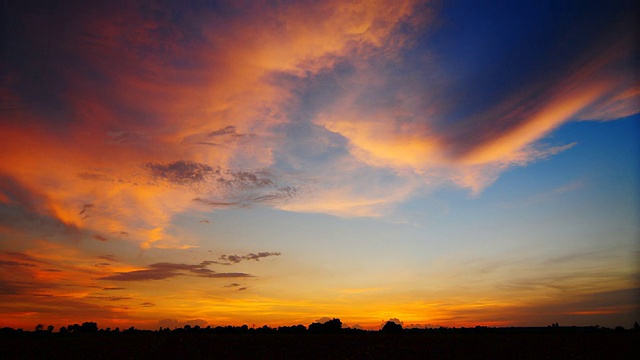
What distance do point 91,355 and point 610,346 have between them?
83778mm

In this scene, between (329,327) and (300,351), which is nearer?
(300,351)

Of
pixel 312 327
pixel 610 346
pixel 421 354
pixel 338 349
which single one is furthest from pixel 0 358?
pixel 312 327

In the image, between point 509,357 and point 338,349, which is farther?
point 338,349

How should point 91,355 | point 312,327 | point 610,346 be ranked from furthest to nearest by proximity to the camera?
point 312,327
point 610,346
point 91,355

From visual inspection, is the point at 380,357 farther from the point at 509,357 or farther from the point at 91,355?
the point at 91,355

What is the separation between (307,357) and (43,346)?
4817 centimetres

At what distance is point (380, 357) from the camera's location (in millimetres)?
53375

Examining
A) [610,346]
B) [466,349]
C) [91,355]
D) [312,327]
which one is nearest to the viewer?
[91,355]

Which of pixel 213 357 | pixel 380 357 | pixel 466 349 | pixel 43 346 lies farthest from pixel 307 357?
pixel 43 346

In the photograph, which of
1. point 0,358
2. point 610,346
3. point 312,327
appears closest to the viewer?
point 0,358

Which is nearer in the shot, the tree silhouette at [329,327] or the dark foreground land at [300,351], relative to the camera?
the dark foreground land at [300,351]

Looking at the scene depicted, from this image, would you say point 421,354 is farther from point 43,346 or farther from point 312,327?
point 312,327

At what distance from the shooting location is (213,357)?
56.1 m

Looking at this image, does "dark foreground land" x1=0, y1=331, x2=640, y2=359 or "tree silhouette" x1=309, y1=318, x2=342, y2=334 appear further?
"tree silhouette" x1=309, y1=318, x2=342, y2=334
